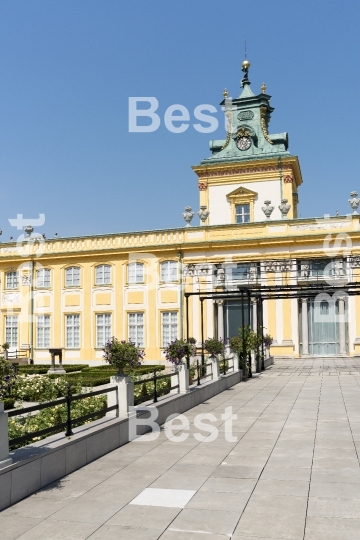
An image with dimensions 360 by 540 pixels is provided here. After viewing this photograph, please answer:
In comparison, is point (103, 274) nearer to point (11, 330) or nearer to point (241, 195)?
point (11, 330)

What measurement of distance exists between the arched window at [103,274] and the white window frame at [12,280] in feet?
18.4

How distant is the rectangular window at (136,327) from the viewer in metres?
35.2

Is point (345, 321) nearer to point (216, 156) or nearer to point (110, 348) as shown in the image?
point (216, 156)

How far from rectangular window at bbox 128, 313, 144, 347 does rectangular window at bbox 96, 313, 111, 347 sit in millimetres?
1467

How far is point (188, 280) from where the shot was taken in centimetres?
3441

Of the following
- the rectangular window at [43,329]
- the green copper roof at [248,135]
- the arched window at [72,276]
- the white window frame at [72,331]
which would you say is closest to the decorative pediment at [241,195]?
the green copper roof at [248,135]

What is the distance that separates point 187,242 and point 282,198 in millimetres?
8871

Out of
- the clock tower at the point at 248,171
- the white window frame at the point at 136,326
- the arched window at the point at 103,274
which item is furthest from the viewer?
the clock tower at the point at 248,171

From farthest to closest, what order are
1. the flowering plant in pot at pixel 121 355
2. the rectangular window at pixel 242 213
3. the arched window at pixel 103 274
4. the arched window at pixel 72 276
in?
the rectangular window at pixel 242 213 → the arched window at pixel 72 276 → the arched window at pixel 103 274 → the flowering plant in pot at pixel 121 355

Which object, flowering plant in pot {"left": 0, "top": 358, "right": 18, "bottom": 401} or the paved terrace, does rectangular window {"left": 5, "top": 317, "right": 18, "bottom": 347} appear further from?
flowering plant in pot {"left": 0, "top": 358, "right": 18, "bottom": 401}

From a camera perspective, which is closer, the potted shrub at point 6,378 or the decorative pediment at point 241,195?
the potted shrub at point 6,378

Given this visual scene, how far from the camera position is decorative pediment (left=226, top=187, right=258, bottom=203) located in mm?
40281

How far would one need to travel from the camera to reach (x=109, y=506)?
20.9ft

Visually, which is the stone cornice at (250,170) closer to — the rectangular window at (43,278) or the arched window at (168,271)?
the arched window at (168,271)
